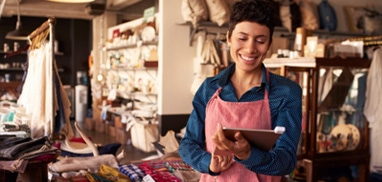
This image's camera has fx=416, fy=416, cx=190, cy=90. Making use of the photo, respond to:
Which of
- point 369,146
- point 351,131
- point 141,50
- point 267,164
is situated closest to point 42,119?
point 267,164

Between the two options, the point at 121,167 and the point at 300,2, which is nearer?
the point at 121,167

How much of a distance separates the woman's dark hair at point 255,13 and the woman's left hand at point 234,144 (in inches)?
16.4

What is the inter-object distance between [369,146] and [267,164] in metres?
4.05

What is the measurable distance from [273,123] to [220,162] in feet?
0.72

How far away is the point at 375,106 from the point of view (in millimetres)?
4609

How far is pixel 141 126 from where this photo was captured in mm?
6703

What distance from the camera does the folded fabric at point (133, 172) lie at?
286 centimetres

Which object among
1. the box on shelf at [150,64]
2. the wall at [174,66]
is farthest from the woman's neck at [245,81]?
the box on shelf at [150,64]

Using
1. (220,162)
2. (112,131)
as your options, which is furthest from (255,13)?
(112,131)

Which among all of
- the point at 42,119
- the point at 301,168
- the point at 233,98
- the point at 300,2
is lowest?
the point at 301,168

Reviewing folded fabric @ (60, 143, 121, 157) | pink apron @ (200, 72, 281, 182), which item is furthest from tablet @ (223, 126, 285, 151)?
folded fabric @ (60, 143, 121, 157)

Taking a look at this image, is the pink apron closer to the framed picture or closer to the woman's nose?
the woman's nose

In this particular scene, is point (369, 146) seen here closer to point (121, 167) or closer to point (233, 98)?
point (121, 167)

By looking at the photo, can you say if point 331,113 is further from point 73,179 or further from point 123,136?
point 123,136
